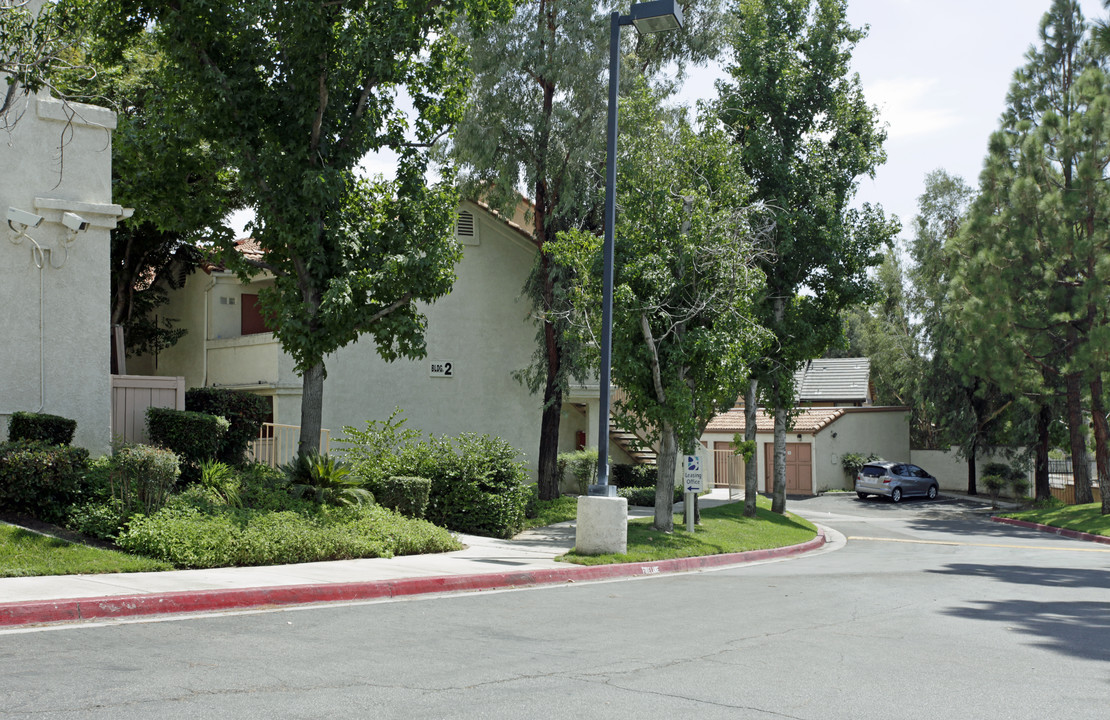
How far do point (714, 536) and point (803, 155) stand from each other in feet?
38.7

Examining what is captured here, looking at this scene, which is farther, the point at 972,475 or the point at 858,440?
the point at 858,440

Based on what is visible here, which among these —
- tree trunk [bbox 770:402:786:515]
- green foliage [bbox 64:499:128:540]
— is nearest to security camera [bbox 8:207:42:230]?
green foliage [bbox 64:499:128:540]

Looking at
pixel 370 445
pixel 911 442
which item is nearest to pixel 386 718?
pixel 370 445

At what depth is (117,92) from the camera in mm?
17828

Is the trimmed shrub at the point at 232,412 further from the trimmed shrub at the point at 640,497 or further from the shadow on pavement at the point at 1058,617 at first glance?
the shadow on pavement at the point at 1058,617

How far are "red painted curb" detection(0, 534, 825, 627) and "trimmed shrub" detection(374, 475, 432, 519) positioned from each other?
396 cm

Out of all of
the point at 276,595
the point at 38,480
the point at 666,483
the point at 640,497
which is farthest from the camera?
the point at 640,497

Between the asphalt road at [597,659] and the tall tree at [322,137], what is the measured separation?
5936mm

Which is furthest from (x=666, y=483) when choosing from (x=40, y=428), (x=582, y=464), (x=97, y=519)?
(x=40, y=428)

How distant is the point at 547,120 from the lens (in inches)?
890

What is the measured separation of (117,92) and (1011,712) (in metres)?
17.4

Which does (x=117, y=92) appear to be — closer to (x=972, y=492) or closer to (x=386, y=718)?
(x=386, y=718)

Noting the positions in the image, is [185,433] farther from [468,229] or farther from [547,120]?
[468,229]

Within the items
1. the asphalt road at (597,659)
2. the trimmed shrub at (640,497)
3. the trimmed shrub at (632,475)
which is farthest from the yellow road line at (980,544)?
the asphalt road at (597,659)
